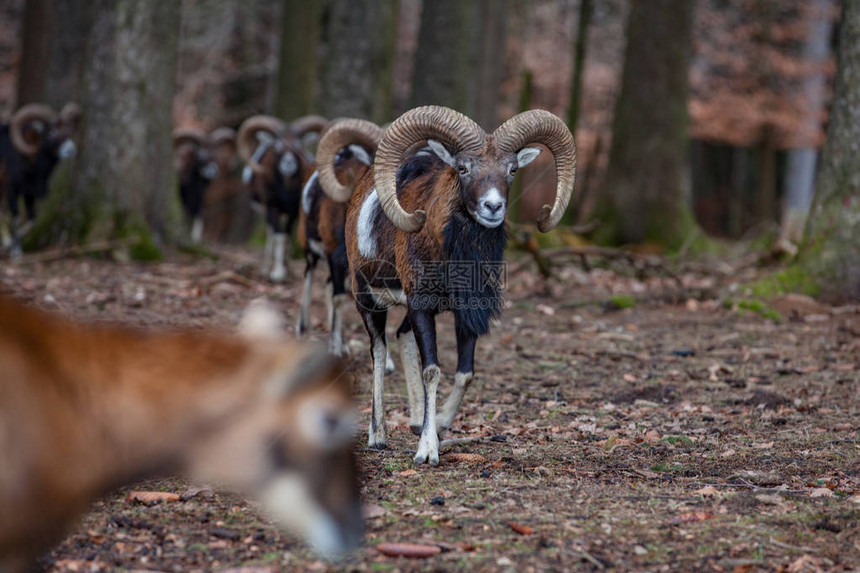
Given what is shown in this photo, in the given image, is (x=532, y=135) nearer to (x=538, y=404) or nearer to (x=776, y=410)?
(x=538, y=404)

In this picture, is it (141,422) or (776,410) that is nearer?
(141,422)

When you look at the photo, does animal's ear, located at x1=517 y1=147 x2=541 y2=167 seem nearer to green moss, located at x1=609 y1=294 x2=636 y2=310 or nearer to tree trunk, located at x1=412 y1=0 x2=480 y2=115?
green moss, located at x1=609 y1=294 x2=636 y2=310

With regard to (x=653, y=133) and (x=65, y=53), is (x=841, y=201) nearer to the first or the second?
(x=653, y=133)

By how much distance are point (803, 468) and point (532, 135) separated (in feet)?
9.35

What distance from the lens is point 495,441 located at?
23.5ft

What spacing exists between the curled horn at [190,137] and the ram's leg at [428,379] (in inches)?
639

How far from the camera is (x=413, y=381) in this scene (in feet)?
23.5

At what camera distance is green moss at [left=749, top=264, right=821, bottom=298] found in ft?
39.5

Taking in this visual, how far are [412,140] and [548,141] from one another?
102cm

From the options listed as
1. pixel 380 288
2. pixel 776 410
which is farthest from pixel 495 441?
pixel 776 410

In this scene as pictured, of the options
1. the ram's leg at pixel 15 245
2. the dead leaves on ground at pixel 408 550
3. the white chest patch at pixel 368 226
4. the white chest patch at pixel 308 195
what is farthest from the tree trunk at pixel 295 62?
the dead leaves on ground at pixel 408 550

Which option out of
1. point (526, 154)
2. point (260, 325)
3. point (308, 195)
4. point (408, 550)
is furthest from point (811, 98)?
point (260, 325)

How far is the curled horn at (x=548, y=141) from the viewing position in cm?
684

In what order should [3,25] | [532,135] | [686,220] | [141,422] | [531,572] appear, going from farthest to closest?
[3,25]
[686,220]
[532,135]
[531,572]
[141,422]
